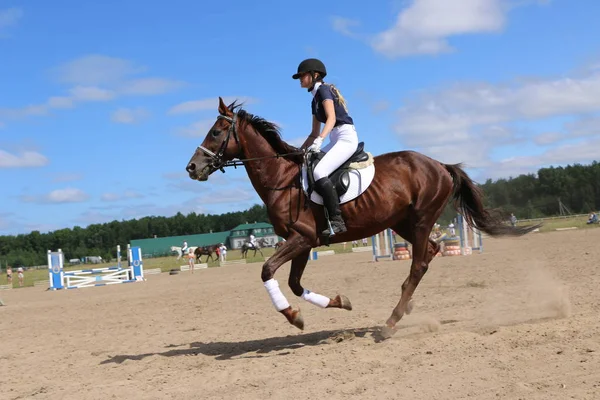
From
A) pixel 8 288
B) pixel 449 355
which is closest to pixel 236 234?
pixel 8 288

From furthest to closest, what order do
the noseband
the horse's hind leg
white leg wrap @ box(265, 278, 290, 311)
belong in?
1. the horse's hind leg
2. the noseband
3. white leg wrap @ box(265, 278, 290, 311)

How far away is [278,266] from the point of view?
710 centimetres

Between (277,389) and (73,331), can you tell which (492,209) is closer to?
(277,389)

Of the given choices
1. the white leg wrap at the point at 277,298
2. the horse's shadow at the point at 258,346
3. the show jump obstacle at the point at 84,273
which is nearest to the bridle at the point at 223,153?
the white leg wrap at the point at 277,298

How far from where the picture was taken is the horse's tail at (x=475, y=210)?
8.84 m

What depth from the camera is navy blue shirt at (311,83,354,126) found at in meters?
7.46

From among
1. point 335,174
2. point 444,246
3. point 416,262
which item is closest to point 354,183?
point 335,174

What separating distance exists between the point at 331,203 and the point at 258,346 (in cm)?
212

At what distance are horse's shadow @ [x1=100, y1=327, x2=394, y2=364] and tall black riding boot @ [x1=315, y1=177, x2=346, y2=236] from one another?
1.33m

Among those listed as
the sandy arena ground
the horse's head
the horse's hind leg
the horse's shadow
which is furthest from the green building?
the horse's head

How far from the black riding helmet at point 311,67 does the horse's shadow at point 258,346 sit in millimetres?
3352

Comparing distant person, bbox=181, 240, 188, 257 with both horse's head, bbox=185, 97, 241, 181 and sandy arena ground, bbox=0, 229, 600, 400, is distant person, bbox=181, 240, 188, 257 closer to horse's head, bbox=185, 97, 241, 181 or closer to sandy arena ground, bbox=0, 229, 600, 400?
sandy arena ground, bbox=0, 229, 600, 400

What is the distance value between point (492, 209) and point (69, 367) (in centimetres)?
633

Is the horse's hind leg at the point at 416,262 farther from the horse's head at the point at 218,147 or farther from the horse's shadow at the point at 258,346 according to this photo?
the horse's head at the point at 218,147
